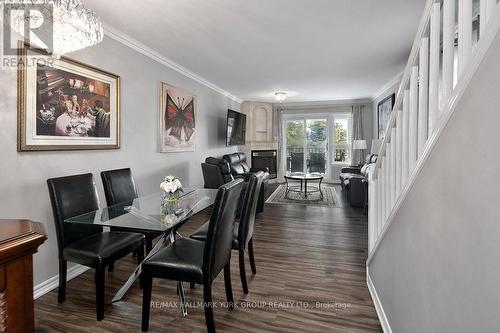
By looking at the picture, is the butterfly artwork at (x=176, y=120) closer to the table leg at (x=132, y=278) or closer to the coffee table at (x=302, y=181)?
the table leg at (x=132, y=278)

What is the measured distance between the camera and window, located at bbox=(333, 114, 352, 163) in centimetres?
809

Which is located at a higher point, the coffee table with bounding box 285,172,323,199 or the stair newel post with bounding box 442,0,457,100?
the stair newel post with bounding box 442,0,457,100

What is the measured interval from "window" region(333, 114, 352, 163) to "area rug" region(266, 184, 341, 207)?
190 centimetres

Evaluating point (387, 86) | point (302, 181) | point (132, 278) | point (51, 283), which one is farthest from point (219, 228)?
point (387, 86)

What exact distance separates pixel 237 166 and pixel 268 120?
9.16 feet

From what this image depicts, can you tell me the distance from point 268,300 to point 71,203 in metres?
1.82

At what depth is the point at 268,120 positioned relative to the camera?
27.4ft

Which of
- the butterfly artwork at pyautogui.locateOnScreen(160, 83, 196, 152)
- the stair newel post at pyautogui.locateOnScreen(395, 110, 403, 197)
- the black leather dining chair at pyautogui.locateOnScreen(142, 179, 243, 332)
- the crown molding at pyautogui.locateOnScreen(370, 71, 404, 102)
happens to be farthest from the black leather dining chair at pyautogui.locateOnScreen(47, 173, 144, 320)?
the crown molding at pyautogui.locateOnScreen(370, 71, 404, 102)

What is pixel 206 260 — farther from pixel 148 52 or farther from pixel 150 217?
pixel 148 52

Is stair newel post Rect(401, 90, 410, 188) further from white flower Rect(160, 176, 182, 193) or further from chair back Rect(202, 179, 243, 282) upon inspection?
white flower Rect(160, 176, 182, 193)

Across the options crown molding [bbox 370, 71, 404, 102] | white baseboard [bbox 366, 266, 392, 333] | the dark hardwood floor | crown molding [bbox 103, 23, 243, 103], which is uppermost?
crown molding [bbox 370, 71, 404, 102]

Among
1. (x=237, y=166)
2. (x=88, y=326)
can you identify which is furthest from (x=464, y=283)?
(x=237, y=166)

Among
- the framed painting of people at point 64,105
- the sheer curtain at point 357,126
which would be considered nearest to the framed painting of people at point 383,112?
the sheer curtain at point 357,126

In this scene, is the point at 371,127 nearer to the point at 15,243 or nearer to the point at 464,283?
the point at 464,283
